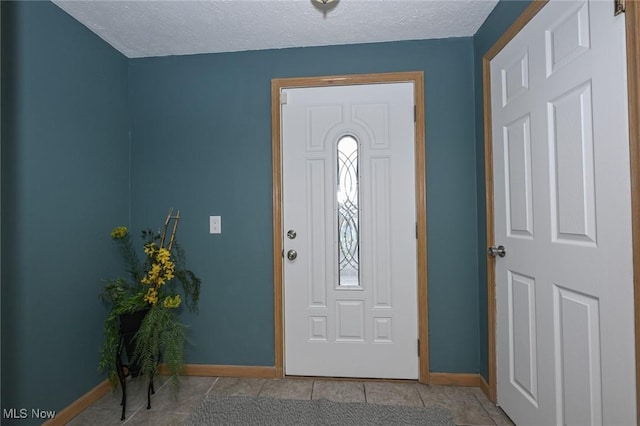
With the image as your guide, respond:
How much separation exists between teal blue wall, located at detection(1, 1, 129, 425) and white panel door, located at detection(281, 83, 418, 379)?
1.21 meters

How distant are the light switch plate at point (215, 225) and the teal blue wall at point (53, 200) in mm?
642

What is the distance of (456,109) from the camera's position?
198cm

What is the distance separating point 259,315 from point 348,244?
2.67 feet

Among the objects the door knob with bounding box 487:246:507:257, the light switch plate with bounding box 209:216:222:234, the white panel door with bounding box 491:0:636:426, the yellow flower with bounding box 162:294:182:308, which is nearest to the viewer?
the white panel door with bounding box 491:0:636:426

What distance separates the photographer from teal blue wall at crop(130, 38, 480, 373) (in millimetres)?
1976

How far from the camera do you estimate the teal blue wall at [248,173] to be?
198 centimetres

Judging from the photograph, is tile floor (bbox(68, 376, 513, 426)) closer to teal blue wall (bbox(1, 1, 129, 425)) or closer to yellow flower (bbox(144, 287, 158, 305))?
teal blue wall (bbox(1, 1, 129, 425))

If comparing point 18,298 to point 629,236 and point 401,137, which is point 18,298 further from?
point 629,236

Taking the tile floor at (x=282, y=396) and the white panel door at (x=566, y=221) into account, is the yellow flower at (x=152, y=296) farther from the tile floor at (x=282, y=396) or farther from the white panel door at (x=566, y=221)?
the white panel door at (x=566, y=221)

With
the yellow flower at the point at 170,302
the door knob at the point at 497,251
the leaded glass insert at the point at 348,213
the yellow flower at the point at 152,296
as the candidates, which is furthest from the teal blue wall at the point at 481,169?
the yellow flower at the point at 152,296

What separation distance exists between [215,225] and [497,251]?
1838 millimetres

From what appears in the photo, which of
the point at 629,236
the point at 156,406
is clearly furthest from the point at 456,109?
the point at 156,406

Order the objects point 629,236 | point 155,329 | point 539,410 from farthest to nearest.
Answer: point 155,329
point 539,410
point 629,236
